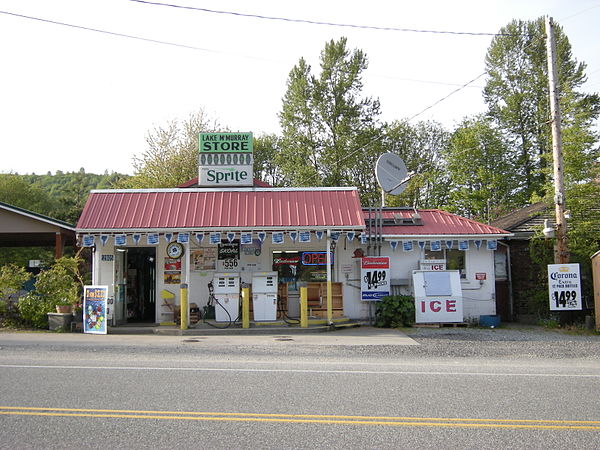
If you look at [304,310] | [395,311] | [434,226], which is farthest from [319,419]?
[434,226]

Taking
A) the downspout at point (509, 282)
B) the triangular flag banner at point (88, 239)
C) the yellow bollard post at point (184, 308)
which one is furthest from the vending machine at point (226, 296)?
the downspout at point (509, 282)

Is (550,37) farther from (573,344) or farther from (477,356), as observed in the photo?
(477,356)

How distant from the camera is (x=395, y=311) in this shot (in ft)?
53.1

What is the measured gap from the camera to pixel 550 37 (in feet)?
49.9

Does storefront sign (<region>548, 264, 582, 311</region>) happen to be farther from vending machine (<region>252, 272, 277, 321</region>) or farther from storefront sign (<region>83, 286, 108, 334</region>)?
storefront sign (<region>83, 286, 108, 334</region>)

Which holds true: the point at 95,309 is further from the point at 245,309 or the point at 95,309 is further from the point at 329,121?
the point at 329,121

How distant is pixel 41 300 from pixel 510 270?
15.6m

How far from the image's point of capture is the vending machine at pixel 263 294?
15820mm

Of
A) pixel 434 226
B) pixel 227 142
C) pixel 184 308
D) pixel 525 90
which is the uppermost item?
pixel 525 90

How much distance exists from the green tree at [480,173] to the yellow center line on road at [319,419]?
98.0ft

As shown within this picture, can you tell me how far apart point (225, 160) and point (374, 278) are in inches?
242

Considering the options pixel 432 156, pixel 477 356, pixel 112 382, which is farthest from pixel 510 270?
pixel 432 156

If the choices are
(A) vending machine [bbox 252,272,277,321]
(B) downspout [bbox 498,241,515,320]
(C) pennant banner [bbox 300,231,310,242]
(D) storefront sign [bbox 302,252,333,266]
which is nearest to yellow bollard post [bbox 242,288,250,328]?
(A) vending machine [bbox 252,272,277,321]

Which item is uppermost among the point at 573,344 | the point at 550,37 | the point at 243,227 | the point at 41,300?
the point at 550,37
